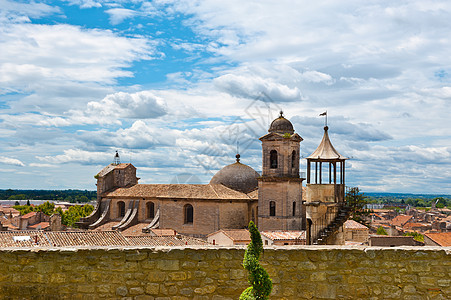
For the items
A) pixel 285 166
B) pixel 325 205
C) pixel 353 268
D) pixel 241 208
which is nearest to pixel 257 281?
pixel 353 268

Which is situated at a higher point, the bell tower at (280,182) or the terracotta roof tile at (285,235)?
the bell tower at (280,182)

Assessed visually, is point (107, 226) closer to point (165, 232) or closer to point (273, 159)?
point (165, 232)

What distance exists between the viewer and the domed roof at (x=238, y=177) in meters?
45.4

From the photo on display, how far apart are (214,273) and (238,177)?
3968cm

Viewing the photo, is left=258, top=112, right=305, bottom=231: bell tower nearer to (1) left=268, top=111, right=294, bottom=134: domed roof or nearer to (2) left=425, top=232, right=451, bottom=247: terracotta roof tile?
(1) left=268, top=111, right=294, bottom=134: domed roof

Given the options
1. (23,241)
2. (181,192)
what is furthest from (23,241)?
(181,192)

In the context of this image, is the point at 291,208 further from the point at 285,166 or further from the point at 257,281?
the point at 257,281

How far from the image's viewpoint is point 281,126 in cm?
3928

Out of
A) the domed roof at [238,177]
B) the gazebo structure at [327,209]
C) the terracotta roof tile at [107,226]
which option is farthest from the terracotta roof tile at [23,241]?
the domed roof at [238,177]

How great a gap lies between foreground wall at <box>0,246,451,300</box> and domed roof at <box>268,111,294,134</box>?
33124 millimetres

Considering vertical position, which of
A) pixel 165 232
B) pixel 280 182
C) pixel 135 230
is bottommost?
pixel 135 230

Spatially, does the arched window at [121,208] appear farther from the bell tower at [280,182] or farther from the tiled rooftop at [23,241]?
the tiled rooftop at [23,241]

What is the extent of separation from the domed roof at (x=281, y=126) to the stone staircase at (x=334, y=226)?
63.1ft

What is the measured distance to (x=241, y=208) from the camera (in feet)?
140
